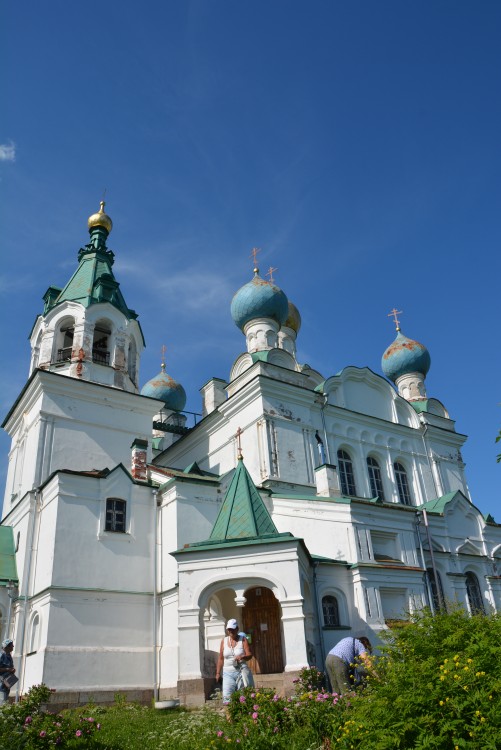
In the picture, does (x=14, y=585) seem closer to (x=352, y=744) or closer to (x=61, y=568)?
(x=61, y=568)

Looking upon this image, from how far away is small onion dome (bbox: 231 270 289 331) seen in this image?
1983 cm

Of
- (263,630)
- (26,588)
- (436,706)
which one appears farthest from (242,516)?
(436,706)

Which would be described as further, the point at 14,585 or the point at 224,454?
the point at 224,454

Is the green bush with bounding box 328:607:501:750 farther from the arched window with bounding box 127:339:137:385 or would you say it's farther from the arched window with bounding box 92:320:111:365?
the arched window with bounding box 92:320:111:365

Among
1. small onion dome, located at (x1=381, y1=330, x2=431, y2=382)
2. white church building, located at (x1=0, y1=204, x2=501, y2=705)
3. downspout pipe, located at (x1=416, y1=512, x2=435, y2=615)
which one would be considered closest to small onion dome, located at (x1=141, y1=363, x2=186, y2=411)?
white church building, located at (x1=0, y1=204, x2=501, y2=705)

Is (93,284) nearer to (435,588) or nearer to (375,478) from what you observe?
(375,478)

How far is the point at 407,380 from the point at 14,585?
49.1 ft

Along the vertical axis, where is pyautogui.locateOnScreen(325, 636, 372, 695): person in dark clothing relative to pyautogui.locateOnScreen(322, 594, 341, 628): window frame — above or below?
below

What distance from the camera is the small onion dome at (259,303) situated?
19828mm

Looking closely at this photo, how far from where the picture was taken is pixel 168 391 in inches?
1021

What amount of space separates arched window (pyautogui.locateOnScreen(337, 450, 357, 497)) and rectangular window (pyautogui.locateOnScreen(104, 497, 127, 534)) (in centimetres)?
668

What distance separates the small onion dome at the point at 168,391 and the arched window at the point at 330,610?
1408 centimetres

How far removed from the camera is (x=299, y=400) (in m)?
17.6

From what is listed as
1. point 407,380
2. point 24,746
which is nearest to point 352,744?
point 24,746
